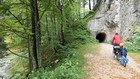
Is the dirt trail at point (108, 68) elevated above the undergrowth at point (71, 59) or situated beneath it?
situated beneath

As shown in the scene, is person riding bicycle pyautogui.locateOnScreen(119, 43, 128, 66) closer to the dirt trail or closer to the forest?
the dirt trail

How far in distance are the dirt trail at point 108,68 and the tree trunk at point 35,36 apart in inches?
113

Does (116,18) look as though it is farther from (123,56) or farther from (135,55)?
(123,56)

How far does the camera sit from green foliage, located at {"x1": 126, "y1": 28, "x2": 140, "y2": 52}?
54.4 ft

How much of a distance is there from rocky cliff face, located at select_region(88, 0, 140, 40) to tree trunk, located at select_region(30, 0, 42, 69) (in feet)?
36.2

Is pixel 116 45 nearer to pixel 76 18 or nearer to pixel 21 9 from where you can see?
pixel 21 9

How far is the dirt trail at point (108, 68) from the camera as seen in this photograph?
10336 millimetres

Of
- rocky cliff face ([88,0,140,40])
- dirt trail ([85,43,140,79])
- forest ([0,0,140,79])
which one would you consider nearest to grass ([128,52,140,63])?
forest ([0,0,140,79])

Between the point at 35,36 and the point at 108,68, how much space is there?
177 inches

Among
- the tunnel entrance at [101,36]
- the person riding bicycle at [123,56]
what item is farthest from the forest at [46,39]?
the person riding bicycle at [123,56]

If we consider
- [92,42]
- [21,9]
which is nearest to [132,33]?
[92,42]

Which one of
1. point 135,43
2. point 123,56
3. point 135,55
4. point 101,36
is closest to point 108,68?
point 123,56

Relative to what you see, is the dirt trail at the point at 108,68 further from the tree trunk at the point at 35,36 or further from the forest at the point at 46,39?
the tree trunk at the point at 35,36

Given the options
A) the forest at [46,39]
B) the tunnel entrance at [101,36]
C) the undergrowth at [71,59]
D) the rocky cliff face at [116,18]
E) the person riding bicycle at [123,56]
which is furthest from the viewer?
the tunnel entrance at [101,36]
